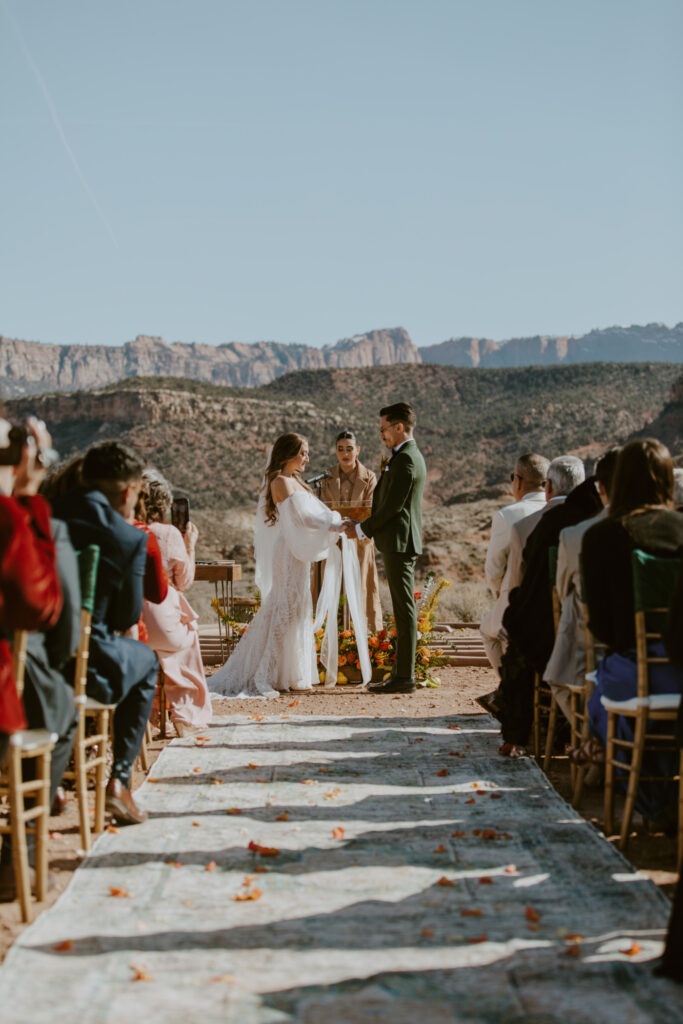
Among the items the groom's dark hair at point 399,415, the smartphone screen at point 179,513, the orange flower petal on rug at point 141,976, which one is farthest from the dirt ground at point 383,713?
the groom's dark hair at point 399,415

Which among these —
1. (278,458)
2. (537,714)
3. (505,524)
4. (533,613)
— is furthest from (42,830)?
(278,458)

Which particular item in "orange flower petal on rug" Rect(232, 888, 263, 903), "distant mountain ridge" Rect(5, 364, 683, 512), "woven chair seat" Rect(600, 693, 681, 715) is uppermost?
"distant mountain ridge" Rect(5, 364, 683, 512)

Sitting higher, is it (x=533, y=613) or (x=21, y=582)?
(x=21, y=582)

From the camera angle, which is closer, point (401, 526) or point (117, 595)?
point (117, 595)

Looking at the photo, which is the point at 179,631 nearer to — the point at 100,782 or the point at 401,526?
the point at 100,782

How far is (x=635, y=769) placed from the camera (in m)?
4.09

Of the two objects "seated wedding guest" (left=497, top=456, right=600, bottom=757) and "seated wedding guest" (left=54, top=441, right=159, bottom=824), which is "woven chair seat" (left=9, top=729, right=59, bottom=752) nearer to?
"seated wedding guest" (left=54, top=441, right=159, bottom=824)

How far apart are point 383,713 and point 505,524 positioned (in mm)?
1884

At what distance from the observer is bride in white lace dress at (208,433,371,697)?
825 centimetres

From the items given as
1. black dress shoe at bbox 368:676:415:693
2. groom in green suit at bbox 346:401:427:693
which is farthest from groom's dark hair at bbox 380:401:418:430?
black dress shoe at bbox 368:676:415:693

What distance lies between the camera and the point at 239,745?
244 inches

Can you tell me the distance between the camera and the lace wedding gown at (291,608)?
8.27 meters

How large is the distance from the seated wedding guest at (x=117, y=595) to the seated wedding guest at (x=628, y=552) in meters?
1.94

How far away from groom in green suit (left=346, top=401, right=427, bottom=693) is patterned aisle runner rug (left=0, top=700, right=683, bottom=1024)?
3010 mm
